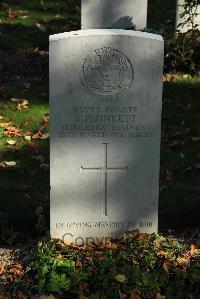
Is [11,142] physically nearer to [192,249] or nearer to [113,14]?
[192,249]

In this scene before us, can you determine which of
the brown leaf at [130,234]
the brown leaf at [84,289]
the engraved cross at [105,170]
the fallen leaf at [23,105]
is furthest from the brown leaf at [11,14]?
the brown leaf at [84,289]

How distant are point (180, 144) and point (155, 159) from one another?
229 centimetres

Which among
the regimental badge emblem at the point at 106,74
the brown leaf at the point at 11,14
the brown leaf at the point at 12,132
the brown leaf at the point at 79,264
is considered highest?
the brown leaf at the point at 11,14

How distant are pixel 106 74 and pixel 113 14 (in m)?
5.62

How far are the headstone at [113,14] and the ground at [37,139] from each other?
2.94ft

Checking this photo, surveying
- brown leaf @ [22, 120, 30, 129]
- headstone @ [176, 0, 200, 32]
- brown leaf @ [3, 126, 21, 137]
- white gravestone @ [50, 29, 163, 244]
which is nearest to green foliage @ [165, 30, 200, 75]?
headstone @ [176, 0, 200, 32]

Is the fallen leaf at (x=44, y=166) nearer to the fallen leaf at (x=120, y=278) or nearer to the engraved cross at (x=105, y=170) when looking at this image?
the engraved cross at (x=105, y=170)

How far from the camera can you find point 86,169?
5223 mm

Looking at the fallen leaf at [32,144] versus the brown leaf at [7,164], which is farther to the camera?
the fallen leaf at [32,144]

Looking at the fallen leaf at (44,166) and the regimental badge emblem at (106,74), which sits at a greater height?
the regimental badge emblem at (106,74)

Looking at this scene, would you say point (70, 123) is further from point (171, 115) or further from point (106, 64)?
point (171, 115)

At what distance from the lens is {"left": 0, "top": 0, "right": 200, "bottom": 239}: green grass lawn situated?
602 centimetres

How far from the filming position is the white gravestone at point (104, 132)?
4938mm

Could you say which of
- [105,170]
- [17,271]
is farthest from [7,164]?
[17,271]
